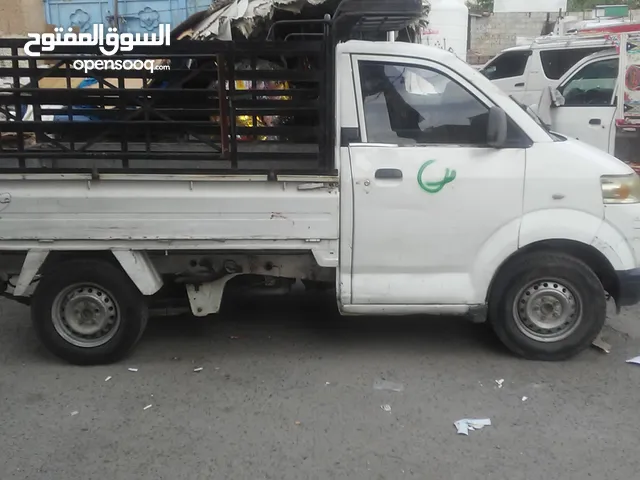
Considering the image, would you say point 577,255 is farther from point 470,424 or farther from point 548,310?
point 470,424

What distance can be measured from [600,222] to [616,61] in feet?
24.0

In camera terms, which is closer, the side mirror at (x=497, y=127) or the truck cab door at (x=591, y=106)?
the side mirror at (x=497, y=127)

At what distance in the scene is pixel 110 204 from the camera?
4.36 metres

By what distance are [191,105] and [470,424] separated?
2755 millimetres

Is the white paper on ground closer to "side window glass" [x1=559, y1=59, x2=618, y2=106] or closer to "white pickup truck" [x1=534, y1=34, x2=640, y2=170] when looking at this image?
"white pickup truck" [x1=534, y1=34, x2=640, y2=170]

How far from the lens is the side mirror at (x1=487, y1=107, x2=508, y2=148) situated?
4.30 meters

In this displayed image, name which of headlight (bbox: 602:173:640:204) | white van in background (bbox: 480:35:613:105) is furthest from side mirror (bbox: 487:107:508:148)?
white van in background (bbox: 480:35:613:105)

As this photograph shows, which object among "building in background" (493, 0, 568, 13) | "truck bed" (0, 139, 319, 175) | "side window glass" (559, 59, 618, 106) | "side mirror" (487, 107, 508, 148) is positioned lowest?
"truck bed" (0, 139, 319, 175)

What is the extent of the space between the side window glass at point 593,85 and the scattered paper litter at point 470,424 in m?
7.91

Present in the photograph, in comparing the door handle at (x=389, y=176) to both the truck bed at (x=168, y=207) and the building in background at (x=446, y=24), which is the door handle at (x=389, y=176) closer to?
the truck bed at (x=168, y=207)

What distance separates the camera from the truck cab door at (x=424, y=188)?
438 cm

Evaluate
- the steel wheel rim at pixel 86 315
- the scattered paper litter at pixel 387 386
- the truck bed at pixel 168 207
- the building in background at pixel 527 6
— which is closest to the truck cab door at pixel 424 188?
the truck bed at pixel 168 207

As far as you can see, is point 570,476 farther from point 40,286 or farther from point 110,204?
point 40,286

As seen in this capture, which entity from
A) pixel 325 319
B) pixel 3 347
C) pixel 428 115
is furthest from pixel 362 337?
pixel 3 347
